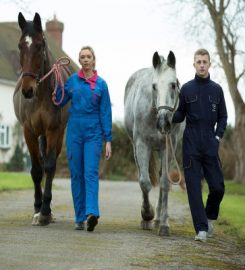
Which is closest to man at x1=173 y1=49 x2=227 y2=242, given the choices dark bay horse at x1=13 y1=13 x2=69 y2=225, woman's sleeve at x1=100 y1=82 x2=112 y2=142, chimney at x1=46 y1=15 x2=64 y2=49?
woman's sleeve at x1=100 y1=82 x2=112 y2=142

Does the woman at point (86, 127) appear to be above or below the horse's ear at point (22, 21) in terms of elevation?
below

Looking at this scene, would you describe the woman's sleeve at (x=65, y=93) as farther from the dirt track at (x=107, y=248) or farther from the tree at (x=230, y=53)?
the tree at (x=230, y=53)

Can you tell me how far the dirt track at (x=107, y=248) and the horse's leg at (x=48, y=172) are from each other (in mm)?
162

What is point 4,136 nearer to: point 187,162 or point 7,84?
point 7,84

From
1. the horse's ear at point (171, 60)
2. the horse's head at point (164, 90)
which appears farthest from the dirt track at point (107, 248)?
the horse's ear at point (171, 60)

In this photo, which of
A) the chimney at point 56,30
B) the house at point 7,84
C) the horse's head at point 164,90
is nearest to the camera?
the horse's head at point 164,90

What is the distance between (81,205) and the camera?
1032 cm

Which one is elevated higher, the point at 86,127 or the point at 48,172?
the point at 86,127

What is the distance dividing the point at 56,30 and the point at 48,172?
5325 centimetres

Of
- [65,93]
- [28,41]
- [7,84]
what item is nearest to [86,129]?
[65,93]

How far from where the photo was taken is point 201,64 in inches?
385

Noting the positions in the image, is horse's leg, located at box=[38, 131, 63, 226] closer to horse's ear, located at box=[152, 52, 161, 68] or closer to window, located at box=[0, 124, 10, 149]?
horse's ear, located at box=[152, 52, 161, 68]

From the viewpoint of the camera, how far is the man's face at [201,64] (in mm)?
9766

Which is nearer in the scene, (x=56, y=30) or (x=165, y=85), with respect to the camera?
(x=165, y=85)
